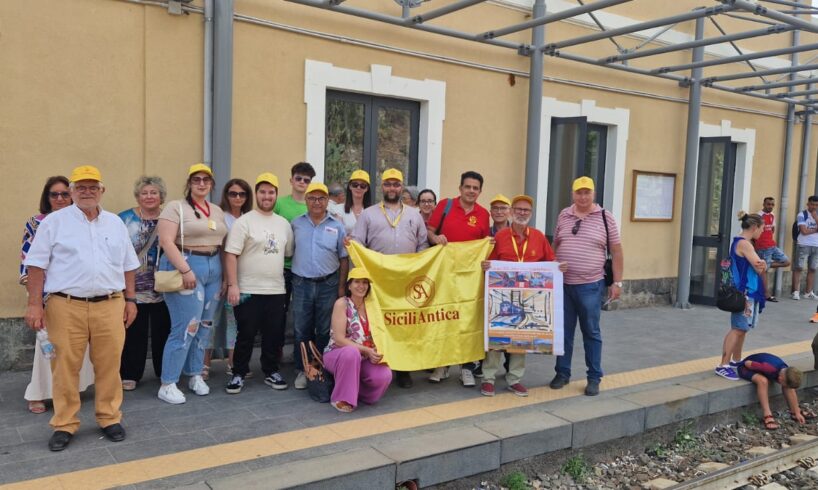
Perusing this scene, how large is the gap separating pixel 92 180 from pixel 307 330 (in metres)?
2.20

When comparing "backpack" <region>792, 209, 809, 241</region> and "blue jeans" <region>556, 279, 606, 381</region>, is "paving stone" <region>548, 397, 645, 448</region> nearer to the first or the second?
"blue jeans" <region>556, 279, 606, 381</region>

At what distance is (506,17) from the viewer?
886 cm

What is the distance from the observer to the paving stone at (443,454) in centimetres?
418

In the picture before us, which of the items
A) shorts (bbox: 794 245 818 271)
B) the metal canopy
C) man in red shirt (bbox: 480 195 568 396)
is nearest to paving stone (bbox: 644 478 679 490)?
man in red shirt (bbox: 480 195 568 396)

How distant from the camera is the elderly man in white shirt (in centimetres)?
411

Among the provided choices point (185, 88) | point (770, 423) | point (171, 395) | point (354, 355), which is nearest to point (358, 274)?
point (354, 355)

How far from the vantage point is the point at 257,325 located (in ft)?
18.1

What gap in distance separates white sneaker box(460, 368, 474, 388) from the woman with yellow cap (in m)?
0.94

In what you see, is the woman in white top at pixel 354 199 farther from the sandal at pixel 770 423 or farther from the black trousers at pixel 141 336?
the sandal at pixel 770 423

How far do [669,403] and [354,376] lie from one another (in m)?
2.80

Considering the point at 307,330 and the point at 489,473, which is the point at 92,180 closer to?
the point at 307,330

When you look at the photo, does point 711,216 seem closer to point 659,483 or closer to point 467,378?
point 467,378

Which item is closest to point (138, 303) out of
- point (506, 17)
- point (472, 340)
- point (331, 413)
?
point (331, 413)

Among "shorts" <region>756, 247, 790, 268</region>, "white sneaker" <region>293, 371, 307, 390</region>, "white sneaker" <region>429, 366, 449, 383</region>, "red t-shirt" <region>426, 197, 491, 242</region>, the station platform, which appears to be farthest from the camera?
"shorts" <region>756, 247, 790, 268</region>
